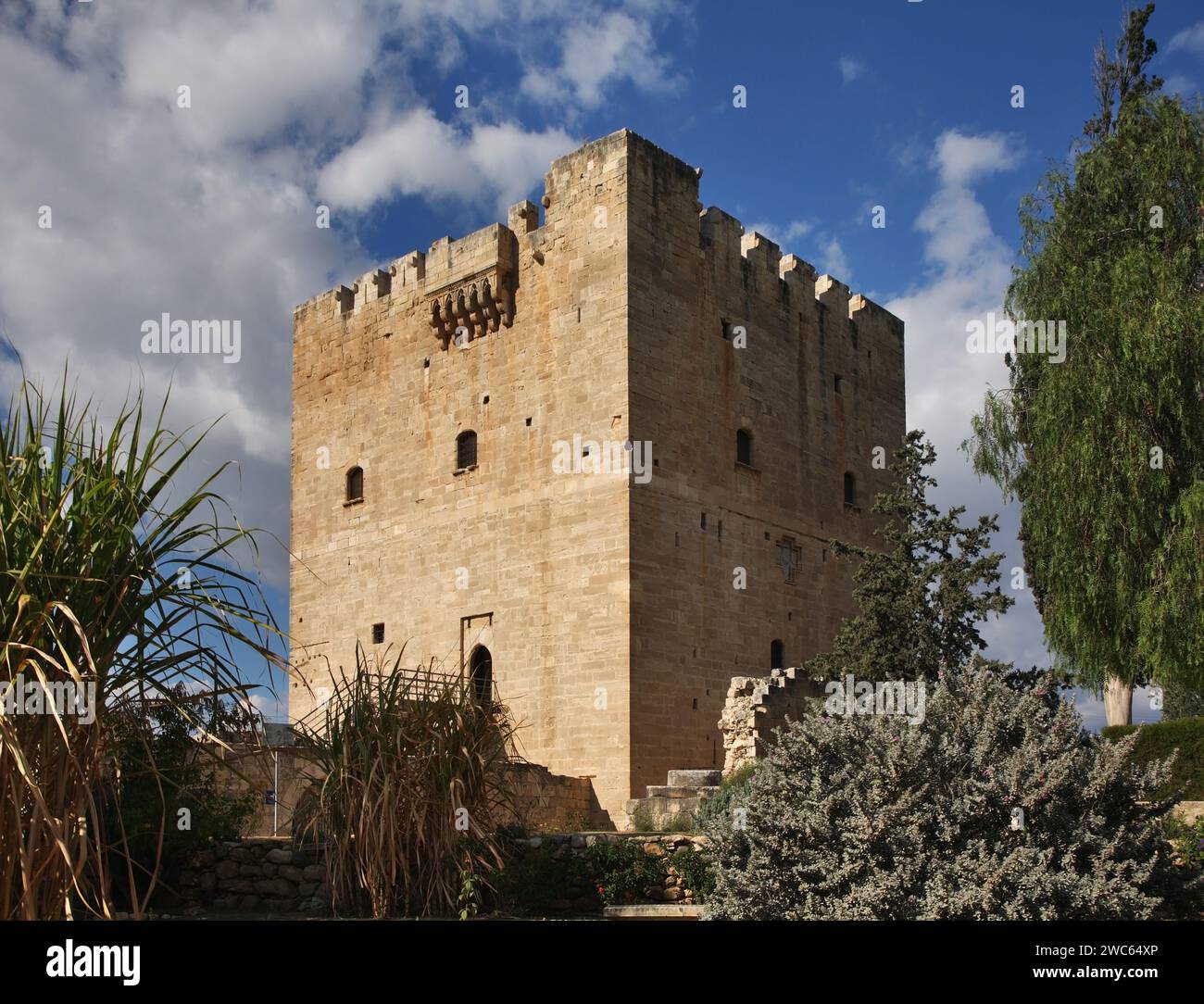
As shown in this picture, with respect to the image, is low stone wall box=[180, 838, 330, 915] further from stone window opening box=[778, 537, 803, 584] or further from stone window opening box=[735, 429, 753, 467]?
stone window opening box=[778, 537, 803, 584]

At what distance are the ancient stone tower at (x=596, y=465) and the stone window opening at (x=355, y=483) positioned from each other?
0.14 ft

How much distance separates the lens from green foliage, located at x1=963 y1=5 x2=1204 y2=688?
15.6 meters

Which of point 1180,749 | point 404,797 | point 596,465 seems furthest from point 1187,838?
point 596,465

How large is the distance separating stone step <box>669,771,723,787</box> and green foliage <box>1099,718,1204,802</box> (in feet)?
15.0

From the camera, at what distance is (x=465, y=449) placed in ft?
65.8

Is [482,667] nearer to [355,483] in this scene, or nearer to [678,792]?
[355,483]

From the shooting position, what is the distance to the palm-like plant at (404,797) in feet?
29.8

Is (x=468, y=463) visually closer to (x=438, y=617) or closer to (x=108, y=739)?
(x=438, y=617)

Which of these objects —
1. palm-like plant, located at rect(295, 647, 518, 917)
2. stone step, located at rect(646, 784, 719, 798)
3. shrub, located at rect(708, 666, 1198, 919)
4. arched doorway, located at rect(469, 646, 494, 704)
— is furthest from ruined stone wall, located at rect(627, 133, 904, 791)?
shrub, located at rect(708, 666, 1198, 919)

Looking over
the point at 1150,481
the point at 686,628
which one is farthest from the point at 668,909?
the point at 1150,481

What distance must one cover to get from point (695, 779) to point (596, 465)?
490cm

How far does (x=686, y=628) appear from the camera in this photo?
17703mm

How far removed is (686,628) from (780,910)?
10016 mm
